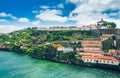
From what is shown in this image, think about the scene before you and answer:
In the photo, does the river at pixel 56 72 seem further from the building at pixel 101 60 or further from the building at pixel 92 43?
the building at pixel 92 43

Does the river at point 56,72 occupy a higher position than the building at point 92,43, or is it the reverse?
the building at point 92,43

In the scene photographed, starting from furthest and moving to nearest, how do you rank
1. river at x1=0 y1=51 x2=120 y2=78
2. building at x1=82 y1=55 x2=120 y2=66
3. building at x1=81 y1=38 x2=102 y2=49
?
building at x1=81 y1=38 x2=102 y2=49, building at x1=82 y1=55 x2=120 y2=66, river at x1=0 y1=51 x2=120 y2=78

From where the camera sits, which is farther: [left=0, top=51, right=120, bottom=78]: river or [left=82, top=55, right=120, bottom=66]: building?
[left=82, top=55, right=120, bottom=66]: building

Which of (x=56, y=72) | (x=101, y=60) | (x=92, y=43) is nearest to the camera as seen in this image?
(x=56, y=72)

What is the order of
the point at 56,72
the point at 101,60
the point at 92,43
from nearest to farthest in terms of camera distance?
1. the point at 56,72
2. the point at 101,60
3. the point at 92,43

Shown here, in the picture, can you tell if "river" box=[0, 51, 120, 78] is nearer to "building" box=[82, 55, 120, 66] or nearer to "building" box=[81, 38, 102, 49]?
"building" box=[82, 55, 120, 66]

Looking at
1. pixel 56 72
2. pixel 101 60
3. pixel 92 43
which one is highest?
pixel 92 43

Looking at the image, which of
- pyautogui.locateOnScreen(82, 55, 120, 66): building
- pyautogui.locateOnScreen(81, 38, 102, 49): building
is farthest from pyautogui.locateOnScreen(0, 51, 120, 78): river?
pyautogui.locateOnScreen(81, 38, 102, 49): building

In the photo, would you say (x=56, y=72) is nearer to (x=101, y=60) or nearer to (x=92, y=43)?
(x=101, y=60)

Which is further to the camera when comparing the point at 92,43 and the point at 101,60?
the point at 92,43

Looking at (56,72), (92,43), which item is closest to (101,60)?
(56,72)

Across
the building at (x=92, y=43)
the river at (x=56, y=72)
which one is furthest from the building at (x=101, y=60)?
the building at (x=92, y=43)
